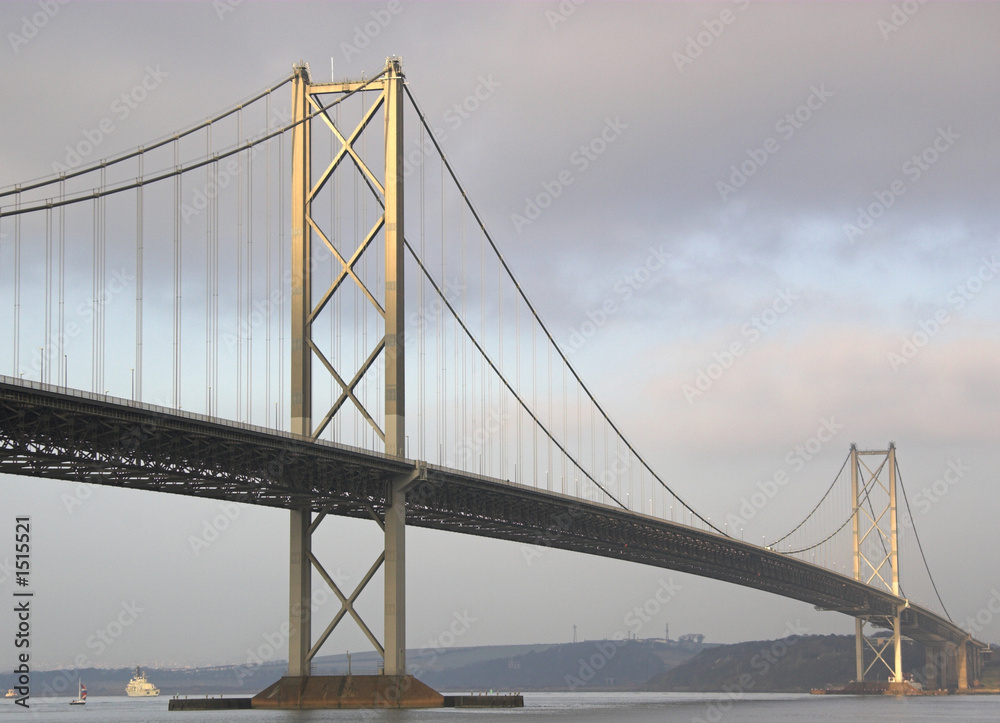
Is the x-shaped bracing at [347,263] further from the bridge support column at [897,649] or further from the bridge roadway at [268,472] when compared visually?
the bridge support column at [897,649]

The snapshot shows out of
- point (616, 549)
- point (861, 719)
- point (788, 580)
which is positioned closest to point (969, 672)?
point (788, 580)

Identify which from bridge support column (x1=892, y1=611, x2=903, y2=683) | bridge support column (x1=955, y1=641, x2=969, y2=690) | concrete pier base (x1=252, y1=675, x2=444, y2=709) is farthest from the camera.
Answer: bridge support column (x1=955, y1=641, x2=969, y2=690)

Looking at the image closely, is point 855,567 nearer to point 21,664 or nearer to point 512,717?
point 512,717

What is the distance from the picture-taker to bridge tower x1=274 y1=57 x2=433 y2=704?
5209 centimetres

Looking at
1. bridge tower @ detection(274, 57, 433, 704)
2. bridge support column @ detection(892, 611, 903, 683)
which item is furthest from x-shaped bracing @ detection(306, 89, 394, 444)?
bridge support column @ detection(892, 611, 903, 683)

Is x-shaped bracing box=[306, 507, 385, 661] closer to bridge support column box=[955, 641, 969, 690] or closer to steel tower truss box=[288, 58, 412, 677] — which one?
steel tower truss box=[288, 58, 412, 677]

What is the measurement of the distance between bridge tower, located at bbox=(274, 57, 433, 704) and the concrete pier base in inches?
11.0

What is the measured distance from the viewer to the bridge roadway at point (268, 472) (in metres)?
39.8

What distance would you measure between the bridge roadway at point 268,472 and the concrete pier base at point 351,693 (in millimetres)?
6203

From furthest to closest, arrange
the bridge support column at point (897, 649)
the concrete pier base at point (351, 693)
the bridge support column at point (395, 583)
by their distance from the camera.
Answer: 1. the bridge support column at point (897, 649)
2. the bridge support column at point (395, 583)
3. the concrete pier base at point (351, 693)

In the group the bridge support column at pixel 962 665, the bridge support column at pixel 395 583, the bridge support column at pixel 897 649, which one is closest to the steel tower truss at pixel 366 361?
the bridge support column at pixel 395 583

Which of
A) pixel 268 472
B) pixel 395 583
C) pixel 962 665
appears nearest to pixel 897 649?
pixel 962 665

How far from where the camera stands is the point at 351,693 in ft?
167

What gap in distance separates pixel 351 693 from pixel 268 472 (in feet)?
28.7
